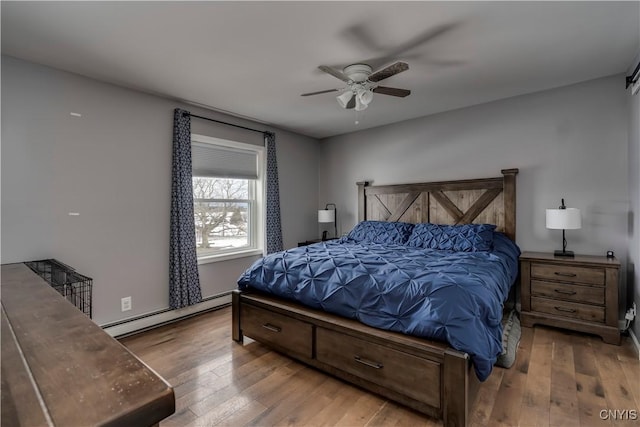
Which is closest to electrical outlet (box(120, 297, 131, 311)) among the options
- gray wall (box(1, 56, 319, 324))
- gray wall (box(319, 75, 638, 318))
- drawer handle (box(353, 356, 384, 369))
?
gray wall (box(1, 56, 319, 324))

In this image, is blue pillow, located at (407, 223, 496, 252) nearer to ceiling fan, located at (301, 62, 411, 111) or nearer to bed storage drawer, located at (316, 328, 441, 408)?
ceiling fan, located at (301, 62, 411, 111)

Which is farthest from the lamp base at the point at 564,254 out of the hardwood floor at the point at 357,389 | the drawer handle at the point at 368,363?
the drawer handle at the point at 368,363

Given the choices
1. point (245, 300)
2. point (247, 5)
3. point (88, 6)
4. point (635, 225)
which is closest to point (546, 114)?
point (635, 225)

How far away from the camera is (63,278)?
2469 millimetres

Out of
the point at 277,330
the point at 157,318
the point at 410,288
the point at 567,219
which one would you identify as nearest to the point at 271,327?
the point at 277,330

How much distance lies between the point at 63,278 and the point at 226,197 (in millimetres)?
2051

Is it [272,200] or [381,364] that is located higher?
[272,200]

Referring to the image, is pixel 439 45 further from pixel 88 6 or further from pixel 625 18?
pixel 88 6

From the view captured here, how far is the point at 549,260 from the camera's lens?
303 cm

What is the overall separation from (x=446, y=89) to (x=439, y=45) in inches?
39.5

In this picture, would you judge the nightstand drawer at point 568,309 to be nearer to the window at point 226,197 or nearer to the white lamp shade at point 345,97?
the white lamp shade at point 345,97

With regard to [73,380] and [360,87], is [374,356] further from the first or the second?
[360,87]

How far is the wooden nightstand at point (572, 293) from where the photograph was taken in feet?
9.09

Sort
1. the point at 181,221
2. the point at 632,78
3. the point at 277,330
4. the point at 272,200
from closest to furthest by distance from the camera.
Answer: the point at 277,330
the point at 632,78
the point at 181,221
the point at 272,200
